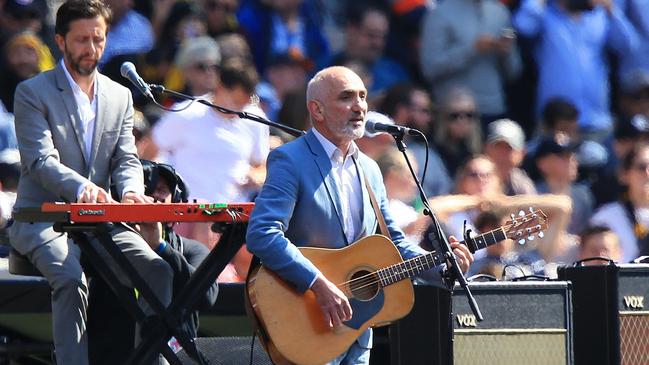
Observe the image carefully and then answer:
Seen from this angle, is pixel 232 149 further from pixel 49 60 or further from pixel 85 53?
pixel 85 53

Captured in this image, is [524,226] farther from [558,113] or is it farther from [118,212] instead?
[558,113]

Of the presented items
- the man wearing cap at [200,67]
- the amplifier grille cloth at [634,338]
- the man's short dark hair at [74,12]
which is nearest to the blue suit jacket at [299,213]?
the man's short dark hair at [74,12]

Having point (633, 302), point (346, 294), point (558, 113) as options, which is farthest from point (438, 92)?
point (346, 294)

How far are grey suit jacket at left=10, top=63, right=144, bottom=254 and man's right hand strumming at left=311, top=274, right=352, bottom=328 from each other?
4.24 feet

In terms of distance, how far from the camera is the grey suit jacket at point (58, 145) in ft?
25.1

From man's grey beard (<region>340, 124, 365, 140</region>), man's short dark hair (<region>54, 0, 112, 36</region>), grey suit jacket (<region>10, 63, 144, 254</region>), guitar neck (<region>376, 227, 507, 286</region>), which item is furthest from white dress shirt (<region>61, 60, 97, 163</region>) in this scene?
guitar neck (<region>376, 227, 507, 286</region>)

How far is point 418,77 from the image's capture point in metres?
13.4

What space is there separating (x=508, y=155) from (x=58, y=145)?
5156 millimetres

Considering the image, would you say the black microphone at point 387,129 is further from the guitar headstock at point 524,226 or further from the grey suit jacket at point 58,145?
the grey suit jacket at point 58,145

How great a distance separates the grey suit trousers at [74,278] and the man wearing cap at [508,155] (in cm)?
446

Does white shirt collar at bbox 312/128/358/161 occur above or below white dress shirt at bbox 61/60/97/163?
below

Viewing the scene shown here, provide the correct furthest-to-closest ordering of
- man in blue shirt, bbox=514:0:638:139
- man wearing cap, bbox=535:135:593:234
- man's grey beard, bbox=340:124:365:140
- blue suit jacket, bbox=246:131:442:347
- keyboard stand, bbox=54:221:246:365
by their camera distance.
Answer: man in blue shirt, bbox=514:0:638:139, man wearing cap, bbox=535:135:593:234, keyboard stand, bbox=54:221:246:365, man's grey beard, bbox=340:124:365:140, blue suit jacket, bbox=246:131:442:347

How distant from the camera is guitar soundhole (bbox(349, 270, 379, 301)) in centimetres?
713

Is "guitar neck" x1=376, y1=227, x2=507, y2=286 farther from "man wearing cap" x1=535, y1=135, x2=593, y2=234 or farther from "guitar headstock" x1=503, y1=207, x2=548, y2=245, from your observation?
"man wearing cap" x1=535, y1=135, x2=593, y2=234
